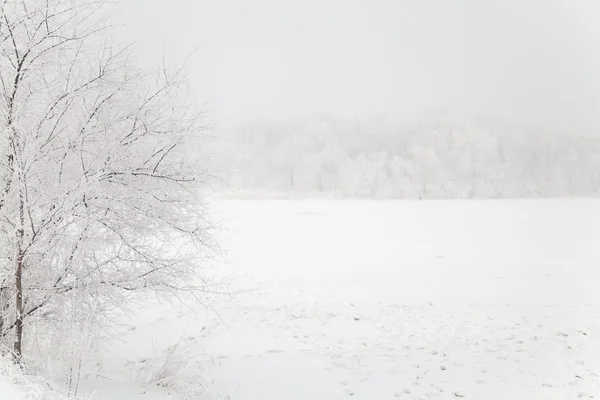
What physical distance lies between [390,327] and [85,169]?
5980 millimetres

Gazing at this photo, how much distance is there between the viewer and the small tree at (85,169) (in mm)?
3939

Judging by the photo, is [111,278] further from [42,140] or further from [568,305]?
[568,305]

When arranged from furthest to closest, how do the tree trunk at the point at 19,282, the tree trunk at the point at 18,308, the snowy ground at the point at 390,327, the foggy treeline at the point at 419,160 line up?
the foggy treeline at the point at 419,160, the snowy ground at the point at 390,327, the tree trunk at the point at 18,308, the tree trunk at the point at 19,282

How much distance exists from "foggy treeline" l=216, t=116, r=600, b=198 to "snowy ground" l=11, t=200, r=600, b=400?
2.03 m

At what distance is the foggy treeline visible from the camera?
14.4 meters

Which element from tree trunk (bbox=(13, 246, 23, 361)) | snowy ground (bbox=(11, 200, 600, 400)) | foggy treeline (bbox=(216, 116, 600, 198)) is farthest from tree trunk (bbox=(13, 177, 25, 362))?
foggy treeline (bbox=(216, 116, 600, 198))

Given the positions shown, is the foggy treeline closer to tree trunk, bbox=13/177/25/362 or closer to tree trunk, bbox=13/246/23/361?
tree trunk, bbox=13/177/25/362

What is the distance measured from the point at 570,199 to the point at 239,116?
13.6 metres

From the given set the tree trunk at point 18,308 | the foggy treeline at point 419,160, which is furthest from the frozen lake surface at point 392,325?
the foggy treeline at point 419,160

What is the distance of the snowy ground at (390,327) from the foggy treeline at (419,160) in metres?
2.03

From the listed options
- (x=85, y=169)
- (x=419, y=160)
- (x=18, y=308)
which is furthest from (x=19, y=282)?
(x=419, y=160)

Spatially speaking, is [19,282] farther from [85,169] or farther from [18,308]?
[85,169]

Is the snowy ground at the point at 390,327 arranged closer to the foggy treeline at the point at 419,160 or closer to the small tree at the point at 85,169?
the small tree at the point at 85,169

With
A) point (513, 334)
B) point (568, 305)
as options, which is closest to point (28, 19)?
point (513, 334)
